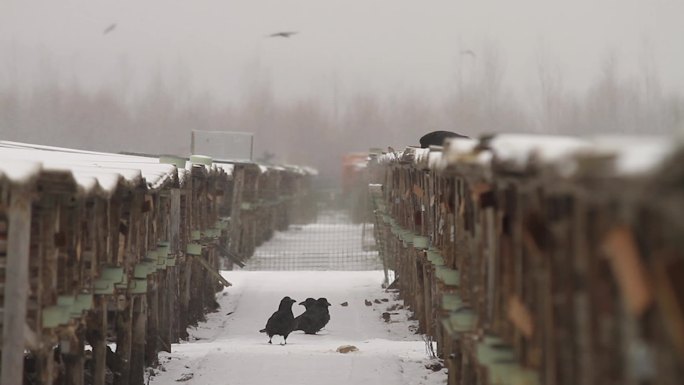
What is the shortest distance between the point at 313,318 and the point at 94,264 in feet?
37.8

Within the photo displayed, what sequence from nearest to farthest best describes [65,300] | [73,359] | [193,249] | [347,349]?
[65,300] → [73,359] → [347,349] → [193,249]

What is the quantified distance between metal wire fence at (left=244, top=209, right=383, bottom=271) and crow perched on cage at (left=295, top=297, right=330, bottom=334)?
670 inches

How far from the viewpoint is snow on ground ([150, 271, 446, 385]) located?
18.9m

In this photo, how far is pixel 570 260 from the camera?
7613mm

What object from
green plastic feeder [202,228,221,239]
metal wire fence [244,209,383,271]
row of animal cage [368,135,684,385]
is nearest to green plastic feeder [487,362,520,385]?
row of animal cage [368,135,684,385]

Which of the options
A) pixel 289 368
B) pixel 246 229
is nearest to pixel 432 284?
pixel 289 368

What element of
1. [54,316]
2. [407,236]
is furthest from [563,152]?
[407,236]

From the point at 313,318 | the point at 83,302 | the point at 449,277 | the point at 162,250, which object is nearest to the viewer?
the point at 83,302

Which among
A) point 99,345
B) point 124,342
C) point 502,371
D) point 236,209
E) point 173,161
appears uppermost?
point 173,161

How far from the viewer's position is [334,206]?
82.4 m

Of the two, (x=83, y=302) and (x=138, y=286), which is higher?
(x=83, y=302)

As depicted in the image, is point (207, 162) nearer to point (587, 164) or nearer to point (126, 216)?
point (126, 216)

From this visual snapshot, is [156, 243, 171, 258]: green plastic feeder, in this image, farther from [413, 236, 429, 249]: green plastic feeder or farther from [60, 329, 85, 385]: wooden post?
[60, 329, 85, 385]: wooden post

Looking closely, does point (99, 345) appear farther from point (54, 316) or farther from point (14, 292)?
point (14, 292)
